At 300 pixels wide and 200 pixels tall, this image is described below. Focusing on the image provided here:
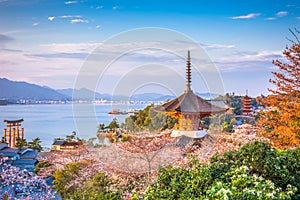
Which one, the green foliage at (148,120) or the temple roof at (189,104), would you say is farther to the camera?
the green foliage at (148,120)

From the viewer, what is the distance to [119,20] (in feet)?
26.6

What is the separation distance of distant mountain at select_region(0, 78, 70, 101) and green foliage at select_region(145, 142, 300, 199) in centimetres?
762

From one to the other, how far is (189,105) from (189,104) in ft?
0.09

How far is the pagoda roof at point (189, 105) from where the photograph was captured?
7.59 meters

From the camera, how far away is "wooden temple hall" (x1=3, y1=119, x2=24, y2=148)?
8430 mm

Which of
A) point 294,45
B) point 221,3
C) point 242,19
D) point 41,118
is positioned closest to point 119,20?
point 221,3

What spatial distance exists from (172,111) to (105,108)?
6.00ft

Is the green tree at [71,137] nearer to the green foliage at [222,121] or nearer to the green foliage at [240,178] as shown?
the green foliage at [222,121]

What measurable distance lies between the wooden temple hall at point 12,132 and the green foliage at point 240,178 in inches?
288

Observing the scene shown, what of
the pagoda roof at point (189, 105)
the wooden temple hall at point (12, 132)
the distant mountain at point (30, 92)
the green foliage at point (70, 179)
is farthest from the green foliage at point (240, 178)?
the wooden temple hall at point (12, 132)

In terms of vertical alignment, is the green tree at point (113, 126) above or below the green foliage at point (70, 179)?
above

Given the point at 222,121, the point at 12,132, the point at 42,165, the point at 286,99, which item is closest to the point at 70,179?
the point at 42,165

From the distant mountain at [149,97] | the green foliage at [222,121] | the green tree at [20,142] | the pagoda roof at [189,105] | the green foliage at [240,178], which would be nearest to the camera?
the green foliage at [240,178]

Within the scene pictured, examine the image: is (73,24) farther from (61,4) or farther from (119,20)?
(119,20)
